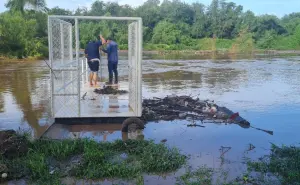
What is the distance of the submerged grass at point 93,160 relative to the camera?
17.8 feet

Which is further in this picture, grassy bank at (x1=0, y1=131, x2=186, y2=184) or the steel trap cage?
the steel trap cage

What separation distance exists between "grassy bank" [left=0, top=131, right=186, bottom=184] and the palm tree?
45272 millimetres

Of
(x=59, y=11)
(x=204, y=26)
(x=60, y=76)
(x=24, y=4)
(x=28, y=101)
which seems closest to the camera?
(x=60, y=76)

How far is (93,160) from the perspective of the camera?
5.84 meters

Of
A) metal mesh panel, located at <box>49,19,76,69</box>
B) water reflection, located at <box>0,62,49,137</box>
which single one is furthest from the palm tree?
metal mesh panel, located at <box>49,19,76,69</box>

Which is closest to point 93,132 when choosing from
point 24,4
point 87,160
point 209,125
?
point 87,160

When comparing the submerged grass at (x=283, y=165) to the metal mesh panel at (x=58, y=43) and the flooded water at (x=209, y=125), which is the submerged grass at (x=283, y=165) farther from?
the metal mesh panel at (x=58, y=43)

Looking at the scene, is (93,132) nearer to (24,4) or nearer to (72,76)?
(72,76)

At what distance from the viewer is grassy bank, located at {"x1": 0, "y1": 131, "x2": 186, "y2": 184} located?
542 centimetres

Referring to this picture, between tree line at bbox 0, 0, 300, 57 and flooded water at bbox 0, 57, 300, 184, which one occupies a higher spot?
tree line at bbox 0, 0, 300, 57

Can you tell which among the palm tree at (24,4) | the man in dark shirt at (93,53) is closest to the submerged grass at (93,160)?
the man in dark shirt at (93,53)

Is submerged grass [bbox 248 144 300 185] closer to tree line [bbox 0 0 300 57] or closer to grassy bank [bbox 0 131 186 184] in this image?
grassy bank [bbox 0 131 186 184]

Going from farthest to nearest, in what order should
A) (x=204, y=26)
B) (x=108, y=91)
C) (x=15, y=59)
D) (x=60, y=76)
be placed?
(x=204, y=26) < (x=15, y=59) < (x=108, y=91) < (x=60, y=76)

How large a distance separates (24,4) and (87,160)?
46.8m
